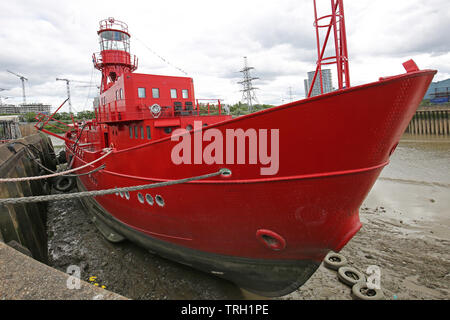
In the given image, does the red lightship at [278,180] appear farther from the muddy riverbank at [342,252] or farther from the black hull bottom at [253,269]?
the muddy riverbank at [342,252]

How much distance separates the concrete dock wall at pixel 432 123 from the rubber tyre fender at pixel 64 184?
40224 millimetres

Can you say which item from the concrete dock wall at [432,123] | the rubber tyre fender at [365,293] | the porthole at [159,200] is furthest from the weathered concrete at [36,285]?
the concrete dock wall at [432,123]

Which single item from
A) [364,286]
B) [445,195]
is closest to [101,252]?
[364,286]

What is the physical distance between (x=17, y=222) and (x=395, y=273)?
9.66m

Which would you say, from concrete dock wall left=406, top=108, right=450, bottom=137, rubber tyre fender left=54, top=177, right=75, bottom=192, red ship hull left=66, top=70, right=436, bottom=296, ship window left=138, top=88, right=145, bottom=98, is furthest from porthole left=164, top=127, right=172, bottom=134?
concrete dock wall left=406, top=108, right=450, bottom=137

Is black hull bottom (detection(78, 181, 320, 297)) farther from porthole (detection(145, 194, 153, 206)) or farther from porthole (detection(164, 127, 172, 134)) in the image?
porthole (detection(164, 127, 172, 134))

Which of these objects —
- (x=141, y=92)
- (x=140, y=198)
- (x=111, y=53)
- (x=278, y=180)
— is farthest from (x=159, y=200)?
(x=111, y=53)

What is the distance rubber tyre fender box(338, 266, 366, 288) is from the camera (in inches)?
226

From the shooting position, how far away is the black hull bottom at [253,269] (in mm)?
4418

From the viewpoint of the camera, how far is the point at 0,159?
8414mm

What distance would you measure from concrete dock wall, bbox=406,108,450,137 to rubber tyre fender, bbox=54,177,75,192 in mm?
40224

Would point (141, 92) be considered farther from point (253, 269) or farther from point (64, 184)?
point (64, 184)

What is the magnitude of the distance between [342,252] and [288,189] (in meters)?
4.95

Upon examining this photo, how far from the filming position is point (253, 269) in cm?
473
